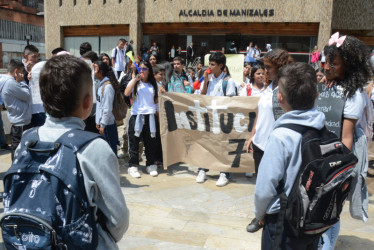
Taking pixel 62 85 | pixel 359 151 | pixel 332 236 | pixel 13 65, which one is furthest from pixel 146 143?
pixel 62 85

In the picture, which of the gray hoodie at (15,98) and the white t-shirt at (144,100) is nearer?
the gray hoodie at (15,98)

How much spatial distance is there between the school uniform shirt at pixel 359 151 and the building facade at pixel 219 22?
17.7 metres

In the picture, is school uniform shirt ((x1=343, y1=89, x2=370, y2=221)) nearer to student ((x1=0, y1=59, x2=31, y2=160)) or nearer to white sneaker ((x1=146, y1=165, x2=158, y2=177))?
white sneaker ((x1=146, y1=165, x2=158, y2=177))

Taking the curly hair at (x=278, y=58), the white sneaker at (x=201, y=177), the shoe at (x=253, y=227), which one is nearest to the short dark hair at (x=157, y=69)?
the white sneaker at (x=201, y=177)

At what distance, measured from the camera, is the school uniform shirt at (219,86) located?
17.9ft

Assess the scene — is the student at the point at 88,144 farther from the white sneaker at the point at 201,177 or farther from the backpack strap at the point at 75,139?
the white sneaker at the point at 201,177

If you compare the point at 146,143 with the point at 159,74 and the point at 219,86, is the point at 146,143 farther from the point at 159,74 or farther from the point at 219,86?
the point at 219,86

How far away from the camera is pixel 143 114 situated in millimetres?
5766

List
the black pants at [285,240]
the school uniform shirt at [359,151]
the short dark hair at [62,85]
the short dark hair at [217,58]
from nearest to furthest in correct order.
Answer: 1. the short dark hair at [62,85]
2. the black pants at [285,240]
3. the school uniform shirt at [359,151]
4. the short dark hair at [217,58]

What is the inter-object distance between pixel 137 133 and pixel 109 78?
1.00m

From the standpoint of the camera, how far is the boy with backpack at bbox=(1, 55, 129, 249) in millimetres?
1433

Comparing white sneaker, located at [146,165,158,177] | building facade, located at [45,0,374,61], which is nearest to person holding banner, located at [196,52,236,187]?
white sneaker, located at [146,165,158,177]

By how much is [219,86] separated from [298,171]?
366cm

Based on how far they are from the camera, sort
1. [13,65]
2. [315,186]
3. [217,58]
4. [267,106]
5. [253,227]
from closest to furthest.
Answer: [315,186], [267,106], [253,227], [13,65], [217,58]
